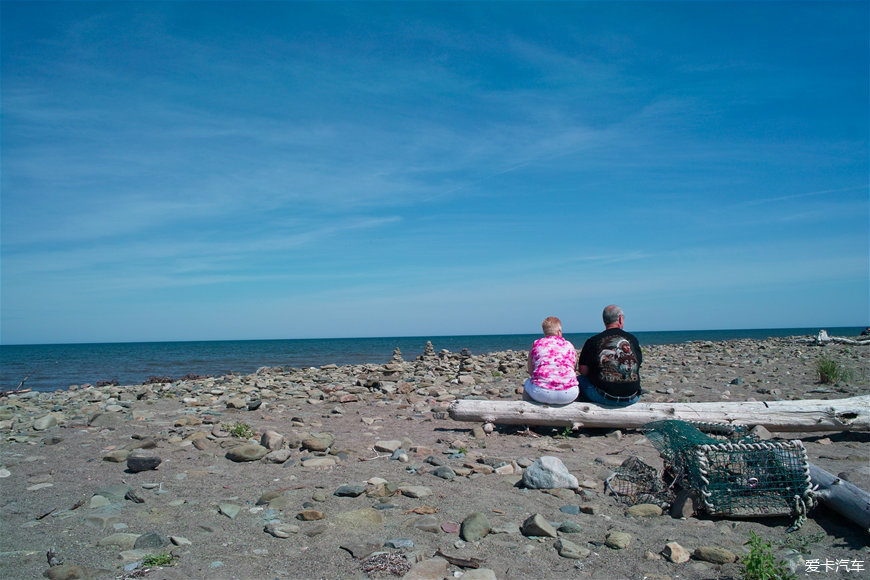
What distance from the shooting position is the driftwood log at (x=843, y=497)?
3871 millimetres

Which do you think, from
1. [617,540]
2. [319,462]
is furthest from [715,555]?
[319,462]

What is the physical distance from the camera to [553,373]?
714 cm

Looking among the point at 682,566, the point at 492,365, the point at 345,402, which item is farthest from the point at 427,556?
the point at 492,365

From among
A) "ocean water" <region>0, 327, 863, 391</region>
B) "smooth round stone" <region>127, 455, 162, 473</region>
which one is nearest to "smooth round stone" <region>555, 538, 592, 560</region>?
"smooth round stone" <region>127, 455, 162, 473</region>

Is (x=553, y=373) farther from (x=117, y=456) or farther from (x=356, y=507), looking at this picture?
(x=117, y=456)

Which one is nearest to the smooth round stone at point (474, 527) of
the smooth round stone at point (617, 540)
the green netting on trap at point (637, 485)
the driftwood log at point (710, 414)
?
the smooth round stone at point (617, 540)

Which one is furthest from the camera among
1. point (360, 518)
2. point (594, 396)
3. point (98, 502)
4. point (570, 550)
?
point (594, 396)

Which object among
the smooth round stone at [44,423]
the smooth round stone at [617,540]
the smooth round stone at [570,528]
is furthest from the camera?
the smooth round stone at [44,423]

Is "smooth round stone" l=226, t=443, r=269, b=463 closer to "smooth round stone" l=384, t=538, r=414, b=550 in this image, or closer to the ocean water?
"smooth round stone" l=384, t=538, r=414, b=550

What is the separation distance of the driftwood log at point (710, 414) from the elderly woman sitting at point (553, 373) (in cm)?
13

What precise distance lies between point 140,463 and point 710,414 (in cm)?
661

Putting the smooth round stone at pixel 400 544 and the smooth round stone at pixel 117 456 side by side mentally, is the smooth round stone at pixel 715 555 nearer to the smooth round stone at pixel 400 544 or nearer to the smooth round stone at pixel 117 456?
the smooth round stone at pixel 400 544

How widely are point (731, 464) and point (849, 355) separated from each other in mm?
19416

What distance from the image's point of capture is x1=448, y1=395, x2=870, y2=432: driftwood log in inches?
271
